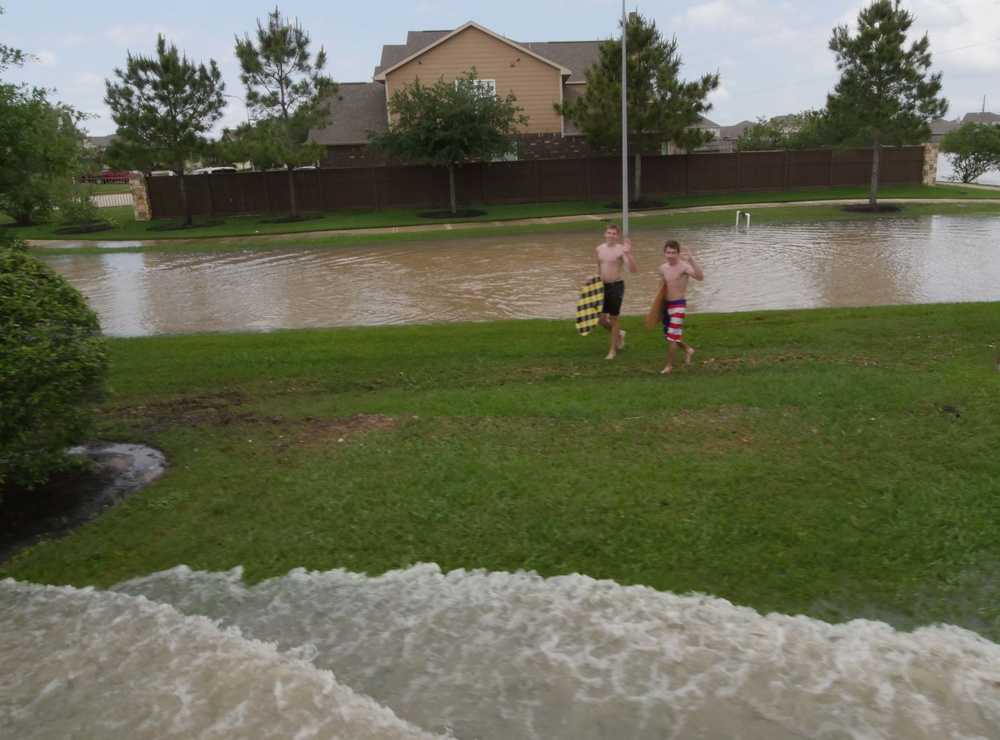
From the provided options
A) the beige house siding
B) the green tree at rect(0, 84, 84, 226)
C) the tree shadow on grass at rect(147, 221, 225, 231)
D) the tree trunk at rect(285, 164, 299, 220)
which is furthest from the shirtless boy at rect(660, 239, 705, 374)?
the beige house siding

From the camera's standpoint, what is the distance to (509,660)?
4152 mm

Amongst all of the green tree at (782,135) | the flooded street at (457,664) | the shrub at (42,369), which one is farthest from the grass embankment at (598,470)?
the green tree at (782,135)

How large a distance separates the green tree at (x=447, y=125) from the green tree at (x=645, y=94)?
3499 millimetres

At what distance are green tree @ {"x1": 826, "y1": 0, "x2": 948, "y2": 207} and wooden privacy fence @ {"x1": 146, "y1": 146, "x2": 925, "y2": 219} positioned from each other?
8.82 metres

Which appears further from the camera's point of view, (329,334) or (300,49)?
(300,49)

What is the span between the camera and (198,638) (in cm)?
448

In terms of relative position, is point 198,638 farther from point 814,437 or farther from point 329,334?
point 329,334

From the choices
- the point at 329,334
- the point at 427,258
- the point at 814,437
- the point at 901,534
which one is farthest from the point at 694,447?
the point at 427,258

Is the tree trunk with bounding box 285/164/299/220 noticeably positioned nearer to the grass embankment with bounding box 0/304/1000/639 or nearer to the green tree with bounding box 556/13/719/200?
the green tree with bounding box 556/13/719/200

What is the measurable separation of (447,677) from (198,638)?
1.50m

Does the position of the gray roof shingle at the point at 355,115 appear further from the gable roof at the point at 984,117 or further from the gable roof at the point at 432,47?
the gable roof at the point at 984,117

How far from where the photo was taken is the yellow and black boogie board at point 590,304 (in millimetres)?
9742

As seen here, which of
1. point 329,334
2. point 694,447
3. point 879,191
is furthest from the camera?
point 879,191

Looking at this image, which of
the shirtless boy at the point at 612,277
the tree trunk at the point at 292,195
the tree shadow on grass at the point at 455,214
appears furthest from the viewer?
the tree trunk at the point at 292,195
